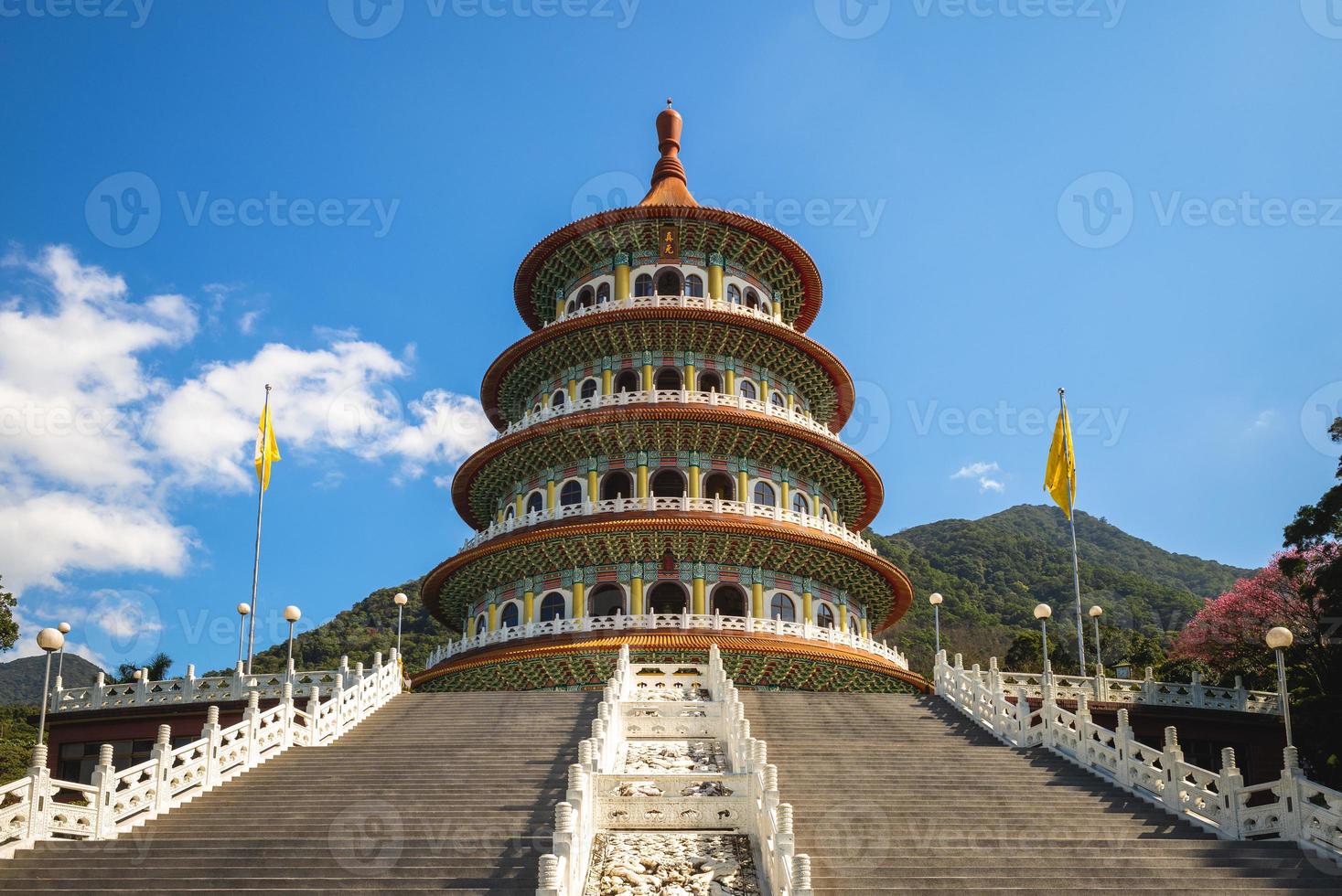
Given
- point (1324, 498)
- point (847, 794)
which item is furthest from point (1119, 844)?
point (1324, 498)

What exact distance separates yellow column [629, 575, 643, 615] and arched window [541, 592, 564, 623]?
2.30 meters

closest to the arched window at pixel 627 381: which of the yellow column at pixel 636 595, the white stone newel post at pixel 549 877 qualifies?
the yellow column at pixel 636 595

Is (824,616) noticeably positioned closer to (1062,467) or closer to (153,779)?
(1062,467)

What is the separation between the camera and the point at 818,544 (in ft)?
118

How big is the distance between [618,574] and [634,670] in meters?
6.90

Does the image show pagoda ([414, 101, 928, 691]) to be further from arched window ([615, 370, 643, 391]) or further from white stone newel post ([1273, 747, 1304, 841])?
white stone newel post ([1273, 747, 1304, 841])

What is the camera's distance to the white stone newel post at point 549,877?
520 inches

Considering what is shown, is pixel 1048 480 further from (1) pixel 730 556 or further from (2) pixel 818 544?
(1) pixel 730 556

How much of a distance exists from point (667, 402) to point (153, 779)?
21696 mm

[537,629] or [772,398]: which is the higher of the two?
[772,398]

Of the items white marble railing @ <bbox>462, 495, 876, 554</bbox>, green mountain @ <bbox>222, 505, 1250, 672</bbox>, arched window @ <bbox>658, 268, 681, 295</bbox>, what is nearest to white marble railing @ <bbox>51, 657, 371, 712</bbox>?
white marble railing @ <bbox>462, 495, 876, 554</bbox>

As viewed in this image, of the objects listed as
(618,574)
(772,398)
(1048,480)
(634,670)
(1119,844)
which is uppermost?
(772,398)

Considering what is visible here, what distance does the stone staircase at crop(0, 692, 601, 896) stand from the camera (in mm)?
15234

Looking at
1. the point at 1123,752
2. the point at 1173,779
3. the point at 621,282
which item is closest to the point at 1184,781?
the point at 1173,779
